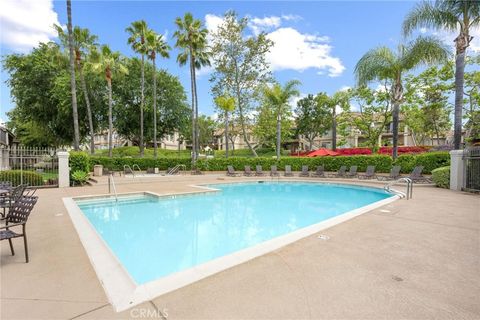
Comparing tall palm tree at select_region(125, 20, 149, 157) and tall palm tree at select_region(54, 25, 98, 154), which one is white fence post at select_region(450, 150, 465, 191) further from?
tall palm tree at select_region(54, 25, 98, 154)

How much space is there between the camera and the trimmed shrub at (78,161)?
601 inches

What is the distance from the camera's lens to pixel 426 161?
1786 centimetres

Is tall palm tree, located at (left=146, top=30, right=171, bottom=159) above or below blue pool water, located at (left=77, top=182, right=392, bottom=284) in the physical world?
above

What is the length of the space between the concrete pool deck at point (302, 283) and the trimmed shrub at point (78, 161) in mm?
10954

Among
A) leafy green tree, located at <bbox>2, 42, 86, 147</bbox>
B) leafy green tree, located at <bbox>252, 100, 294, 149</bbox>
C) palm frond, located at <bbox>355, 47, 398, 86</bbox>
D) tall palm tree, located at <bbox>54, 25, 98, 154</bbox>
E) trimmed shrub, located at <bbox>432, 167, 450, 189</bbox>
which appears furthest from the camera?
leafy green tree, located at <bbox>252, 100, 294, 149</bbox>

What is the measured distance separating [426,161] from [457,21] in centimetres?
858

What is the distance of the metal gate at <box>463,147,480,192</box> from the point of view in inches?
475

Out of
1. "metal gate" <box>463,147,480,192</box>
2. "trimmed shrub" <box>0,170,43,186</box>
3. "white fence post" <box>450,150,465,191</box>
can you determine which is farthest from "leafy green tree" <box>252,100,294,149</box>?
"trimmed shrub" <box>0,170,43,186</box>

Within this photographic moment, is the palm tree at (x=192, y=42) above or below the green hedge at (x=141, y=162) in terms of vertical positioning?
above

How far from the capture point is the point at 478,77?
21.5 metres

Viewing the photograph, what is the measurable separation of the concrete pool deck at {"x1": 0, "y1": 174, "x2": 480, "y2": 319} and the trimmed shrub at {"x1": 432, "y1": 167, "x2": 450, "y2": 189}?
34.1 ft

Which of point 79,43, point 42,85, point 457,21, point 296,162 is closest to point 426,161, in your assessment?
point 457,21

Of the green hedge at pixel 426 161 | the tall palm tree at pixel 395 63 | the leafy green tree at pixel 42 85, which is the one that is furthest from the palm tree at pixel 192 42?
the green hedge at pixel 426 161

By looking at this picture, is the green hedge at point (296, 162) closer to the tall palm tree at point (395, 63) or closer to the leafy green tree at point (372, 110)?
the tall palm tree at point (395, 63)
